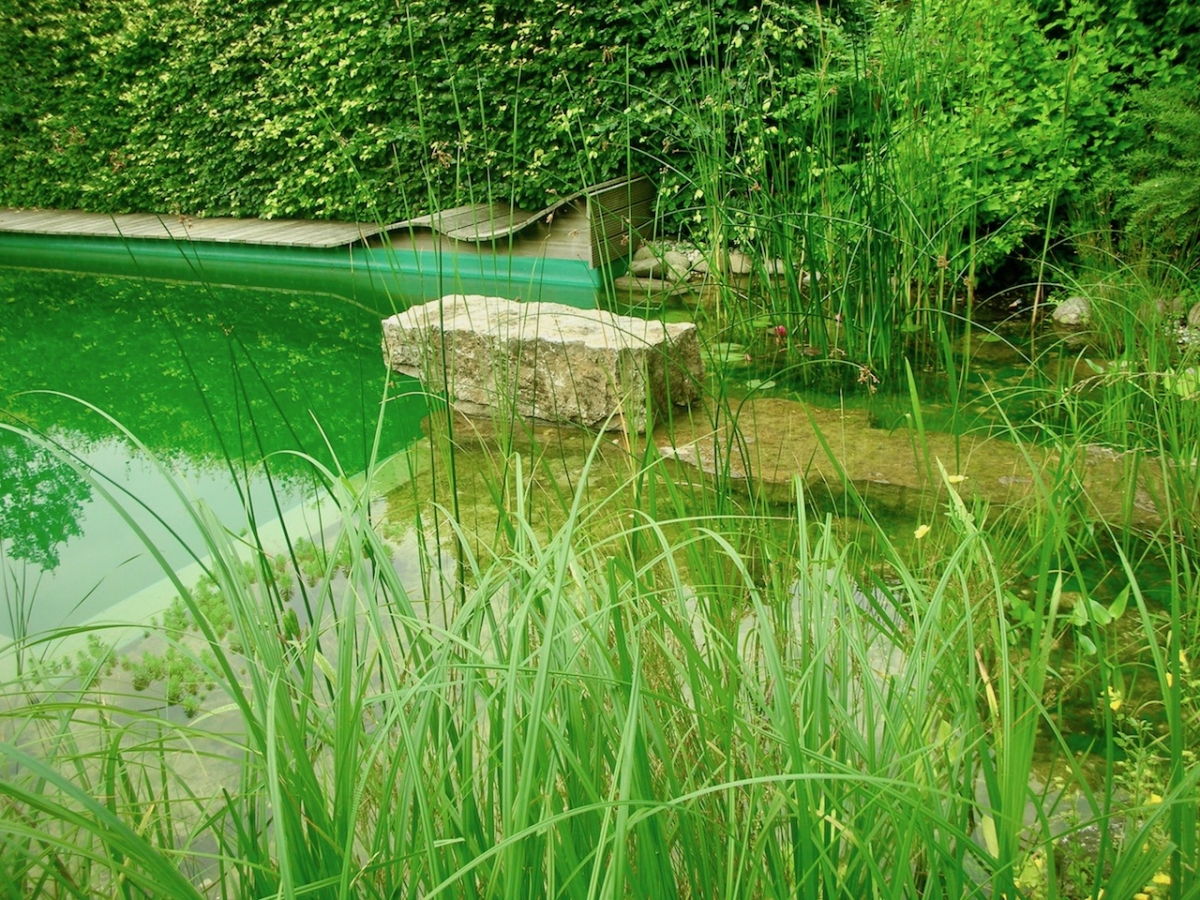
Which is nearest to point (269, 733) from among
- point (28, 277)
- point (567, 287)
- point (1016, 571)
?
point (1016, 571)

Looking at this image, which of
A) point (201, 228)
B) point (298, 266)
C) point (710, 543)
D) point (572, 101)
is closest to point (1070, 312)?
point (572, 101)

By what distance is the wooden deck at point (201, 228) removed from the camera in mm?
6965

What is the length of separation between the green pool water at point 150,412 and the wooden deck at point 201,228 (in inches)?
20.2

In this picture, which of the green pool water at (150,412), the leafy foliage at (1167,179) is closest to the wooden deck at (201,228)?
the green pool water at (150,412)

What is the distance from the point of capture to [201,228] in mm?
7699

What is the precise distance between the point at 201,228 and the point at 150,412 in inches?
149

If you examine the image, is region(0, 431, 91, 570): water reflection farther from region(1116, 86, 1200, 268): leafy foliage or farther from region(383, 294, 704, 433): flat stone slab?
region(1116, 86, 1200, 268): leafy foliage

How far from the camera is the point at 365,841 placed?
1.25m

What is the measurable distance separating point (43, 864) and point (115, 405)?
387 cm

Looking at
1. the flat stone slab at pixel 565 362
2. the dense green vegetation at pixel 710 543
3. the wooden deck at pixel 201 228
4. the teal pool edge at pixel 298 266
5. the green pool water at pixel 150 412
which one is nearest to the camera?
the dense green vegetation at pixel 710 543

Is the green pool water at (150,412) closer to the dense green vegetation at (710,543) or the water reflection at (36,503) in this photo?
the water reflection at (36,503)

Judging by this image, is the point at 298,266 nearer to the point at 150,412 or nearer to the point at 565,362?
the point at 150,412

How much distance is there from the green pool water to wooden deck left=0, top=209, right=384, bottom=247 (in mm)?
512

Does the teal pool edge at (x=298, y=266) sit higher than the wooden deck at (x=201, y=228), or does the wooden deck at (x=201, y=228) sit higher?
the wooden deck at (x=201, y=228)
